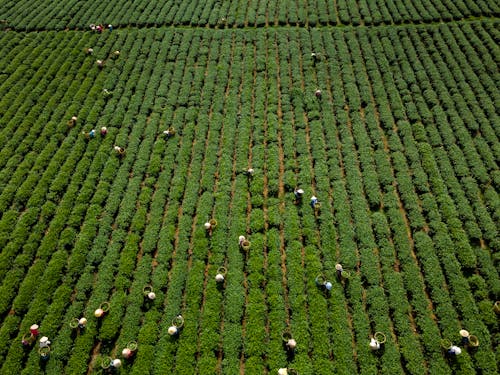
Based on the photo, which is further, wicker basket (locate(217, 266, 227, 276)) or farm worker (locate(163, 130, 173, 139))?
farm worker (locate(163, 130, 173, 139))

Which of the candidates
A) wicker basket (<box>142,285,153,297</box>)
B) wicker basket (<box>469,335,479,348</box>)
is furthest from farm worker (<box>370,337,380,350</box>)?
wicker basket (<box>142,285,153,297</box>)

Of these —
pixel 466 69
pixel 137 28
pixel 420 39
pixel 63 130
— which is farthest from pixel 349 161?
pixel 137 28

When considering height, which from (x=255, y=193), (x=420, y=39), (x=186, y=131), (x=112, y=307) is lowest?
(x=112, y=307)

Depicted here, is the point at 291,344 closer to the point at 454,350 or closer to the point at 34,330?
the point at 454,350

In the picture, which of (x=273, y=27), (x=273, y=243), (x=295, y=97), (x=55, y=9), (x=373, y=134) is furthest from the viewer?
(x=55, y=9)

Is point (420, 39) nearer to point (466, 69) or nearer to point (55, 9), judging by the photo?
point (466, 69)

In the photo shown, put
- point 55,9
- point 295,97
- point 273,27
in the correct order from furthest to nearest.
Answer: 1. point 55,9
2. point 273,27
3. point 295,97

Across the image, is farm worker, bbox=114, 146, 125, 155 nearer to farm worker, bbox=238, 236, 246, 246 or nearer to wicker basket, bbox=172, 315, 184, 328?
farm worker, bbox=238, 236, 246, 246
